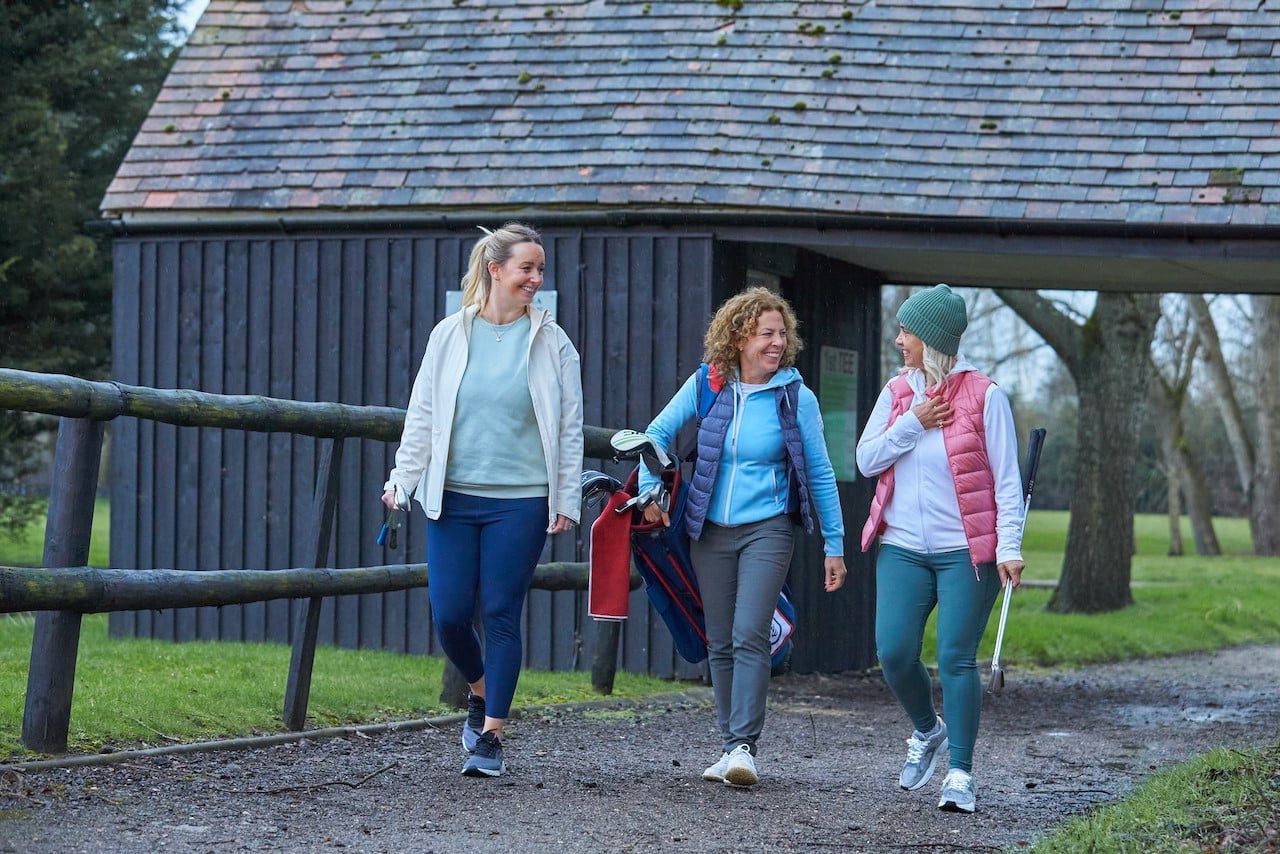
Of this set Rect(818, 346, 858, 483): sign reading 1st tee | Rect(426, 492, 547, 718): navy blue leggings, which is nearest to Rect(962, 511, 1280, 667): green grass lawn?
Rect(818, 346, 858, 483): sign reading 1st tee

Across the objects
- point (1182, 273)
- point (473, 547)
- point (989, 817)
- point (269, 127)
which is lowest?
point (989, 817)

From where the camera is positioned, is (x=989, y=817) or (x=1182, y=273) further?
(x=1182, y=273)

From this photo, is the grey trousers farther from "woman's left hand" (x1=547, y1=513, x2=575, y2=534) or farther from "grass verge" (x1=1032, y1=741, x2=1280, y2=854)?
"grass verge" (x1=1032, y1=741, x2=1280, y2=854)

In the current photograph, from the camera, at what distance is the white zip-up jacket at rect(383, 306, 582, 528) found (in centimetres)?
592

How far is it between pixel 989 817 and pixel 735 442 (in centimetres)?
159

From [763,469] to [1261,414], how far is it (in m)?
27.5

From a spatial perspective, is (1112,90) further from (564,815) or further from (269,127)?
(564,815)

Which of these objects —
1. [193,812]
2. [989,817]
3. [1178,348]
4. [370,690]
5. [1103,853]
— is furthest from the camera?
[1178,348]

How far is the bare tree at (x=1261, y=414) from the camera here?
96.2 feet

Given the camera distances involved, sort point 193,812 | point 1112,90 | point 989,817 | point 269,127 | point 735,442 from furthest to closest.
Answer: point 269,127 < point 1112,90 < point 735,442 < point 989,817 < point 193,812

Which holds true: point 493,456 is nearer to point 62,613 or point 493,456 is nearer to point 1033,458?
point 62,613

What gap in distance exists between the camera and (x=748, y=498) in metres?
6.15

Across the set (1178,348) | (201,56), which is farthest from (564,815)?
Result: (1178,348)

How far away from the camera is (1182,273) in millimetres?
11039
